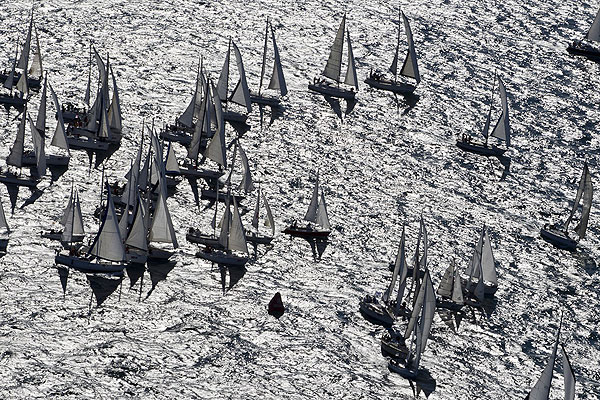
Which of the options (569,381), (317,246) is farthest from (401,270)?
(569,381)

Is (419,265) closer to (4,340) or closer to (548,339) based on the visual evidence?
(548,339)

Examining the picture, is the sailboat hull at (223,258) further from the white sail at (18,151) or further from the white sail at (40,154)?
the white sail at (18,151)

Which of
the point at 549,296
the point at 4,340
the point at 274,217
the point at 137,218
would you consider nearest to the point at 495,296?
the point at 549,296

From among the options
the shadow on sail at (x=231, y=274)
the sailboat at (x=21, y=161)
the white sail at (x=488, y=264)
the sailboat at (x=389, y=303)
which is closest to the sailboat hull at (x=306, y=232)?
the shadow on sail at (x=231, y=274)

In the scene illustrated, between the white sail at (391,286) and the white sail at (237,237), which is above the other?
the white sail at (391,286)

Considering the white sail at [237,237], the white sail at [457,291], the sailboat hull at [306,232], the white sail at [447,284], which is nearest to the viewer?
the white sail at [457,291]

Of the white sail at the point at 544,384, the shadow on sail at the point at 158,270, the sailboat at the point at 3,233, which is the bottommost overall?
the sailboat at the point at 3,233
